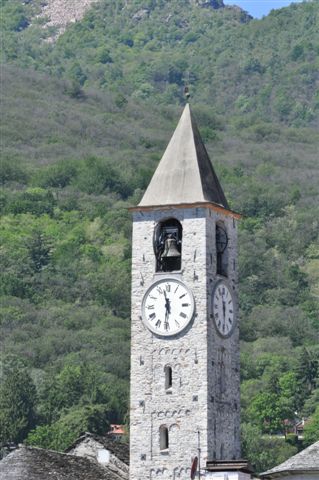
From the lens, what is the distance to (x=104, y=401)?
11288 cm

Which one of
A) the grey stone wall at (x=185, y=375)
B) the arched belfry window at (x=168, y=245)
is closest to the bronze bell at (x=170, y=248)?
the arched belfry window at (x=168, y=245)

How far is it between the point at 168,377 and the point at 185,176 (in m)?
6.55

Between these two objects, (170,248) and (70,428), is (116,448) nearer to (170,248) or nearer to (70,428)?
(170,248)

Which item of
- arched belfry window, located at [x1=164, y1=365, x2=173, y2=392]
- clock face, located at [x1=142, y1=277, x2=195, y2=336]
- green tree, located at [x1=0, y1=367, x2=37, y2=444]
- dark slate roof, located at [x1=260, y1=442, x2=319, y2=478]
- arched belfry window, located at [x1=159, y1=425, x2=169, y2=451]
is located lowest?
dark slate roof, located at [x1=260, y1=442, x2=319, y2=478]

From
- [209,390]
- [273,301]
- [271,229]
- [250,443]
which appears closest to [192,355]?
[209,390]

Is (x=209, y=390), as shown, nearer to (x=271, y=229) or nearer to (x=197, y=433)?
(x=197, y=433)

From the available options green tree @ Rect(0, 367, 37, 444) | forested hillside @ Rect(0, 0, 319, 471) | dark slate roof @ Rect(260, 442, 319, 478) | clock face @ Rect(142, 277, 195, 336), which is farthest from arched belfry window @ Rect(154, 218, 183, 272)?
green tree @ Rect(0, 367, 37, 444)

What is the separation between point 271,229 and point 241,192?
9.57 m

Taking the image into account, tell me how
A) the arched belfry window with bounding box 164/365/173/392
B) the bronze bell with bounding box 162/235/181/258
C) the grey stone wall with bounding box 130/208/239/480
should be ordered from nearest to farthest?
the grey stone wall with bounding box 130/208/239/480
the arched belfry window with bounding box 164/365/173/392
the bronze bell with bounding box 162/235/181/258

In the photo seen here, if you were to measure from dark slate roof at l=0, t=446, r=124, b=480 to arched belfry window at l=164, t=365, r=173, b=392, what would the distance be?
3.70 metres

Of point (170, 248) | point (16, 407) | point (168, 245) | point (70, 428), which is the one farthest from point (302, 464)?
point (16, 407)

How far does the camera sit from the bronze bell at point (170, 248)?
2227 inches

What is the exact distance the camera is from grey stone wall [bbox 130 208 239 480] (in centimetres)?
5456

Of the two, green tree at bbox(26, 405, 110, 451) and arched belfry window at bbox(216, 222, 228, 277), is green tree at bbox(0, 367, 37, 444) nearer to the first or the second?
green tree at bbox(26, 405, 110, 451)
